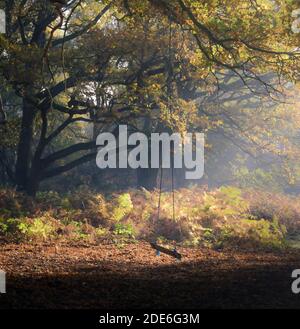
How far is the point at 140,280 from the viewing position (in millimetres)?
6637

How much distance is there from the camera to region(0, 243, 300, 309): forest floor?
5.40m

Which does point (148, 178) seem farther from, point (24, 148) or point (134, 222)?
point (134, 222)

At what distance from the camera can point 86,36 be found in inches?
623

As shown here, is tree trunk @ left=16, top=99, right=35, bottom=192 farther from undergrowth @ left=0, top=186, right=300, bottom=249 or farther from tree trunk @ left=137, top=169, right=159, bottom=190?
tree trunk @ left=137, top=169, right=159, bottom=190

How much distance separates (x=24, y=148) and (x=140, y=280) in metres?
12.3

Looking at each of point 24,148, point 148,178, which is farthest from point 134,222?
point 148,178

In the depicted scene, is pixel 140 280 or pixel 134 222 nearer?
pixel 140 280

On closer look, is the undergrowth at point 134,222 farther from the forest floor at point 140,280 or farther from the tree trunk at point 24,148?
the forest floor at point 140,280

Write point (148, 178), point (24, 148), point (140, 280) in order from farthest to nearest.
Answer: point (148, 178) < point (24, 148) < point (140, 280)

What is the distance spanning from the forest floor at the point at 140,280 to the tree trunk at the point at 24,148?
327 inches

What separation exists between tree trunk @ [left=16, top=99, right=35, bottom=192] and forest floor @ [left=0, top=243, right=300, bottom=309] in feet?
27.2

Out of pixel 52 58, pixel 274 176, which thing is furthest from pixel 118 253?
pixel 274 176

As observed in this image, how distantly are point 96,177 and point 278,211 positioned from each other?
11004 mm

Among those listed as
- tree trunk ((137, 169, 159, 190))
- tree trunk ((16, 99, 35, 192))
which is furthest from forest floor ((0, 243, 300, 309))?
tree trunk ((137, 169, 159, 190))
